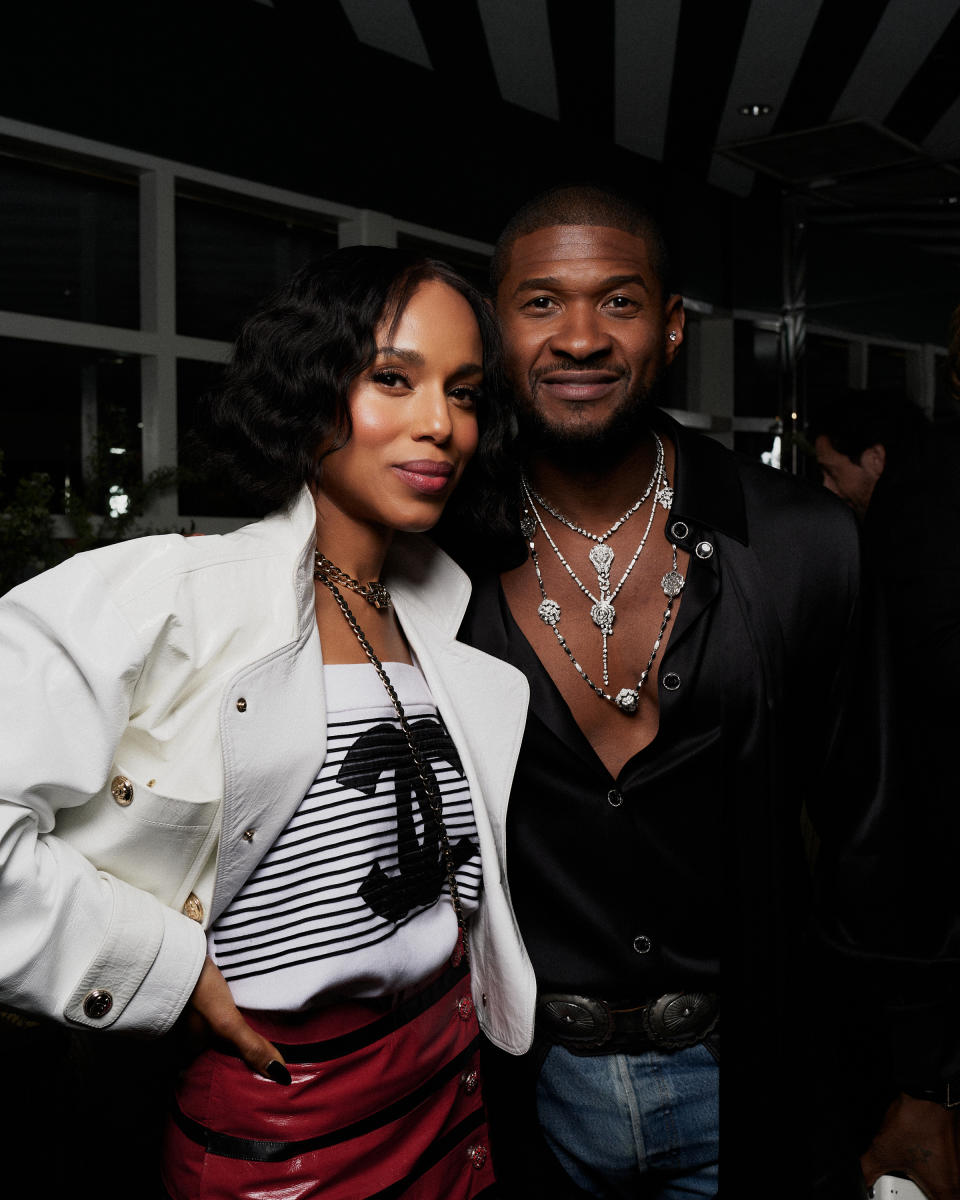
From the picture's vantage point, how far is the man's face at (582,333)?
1.62 meters

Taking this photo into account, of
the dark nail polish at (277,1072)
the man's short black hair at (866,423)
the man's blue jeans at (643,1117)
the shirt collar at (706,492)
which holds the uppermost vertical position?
the man's short black hair at (866,423)

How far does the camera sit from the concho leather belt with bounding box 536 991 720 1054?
1545 millimetres

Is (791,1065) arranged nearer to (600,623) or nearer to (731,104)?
(600,623)

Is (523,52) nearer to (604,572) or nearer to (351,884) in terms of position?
(604,572)

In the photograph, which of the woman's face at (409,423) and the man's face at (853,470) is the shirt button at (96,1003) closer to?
the woman's face at (409,423)

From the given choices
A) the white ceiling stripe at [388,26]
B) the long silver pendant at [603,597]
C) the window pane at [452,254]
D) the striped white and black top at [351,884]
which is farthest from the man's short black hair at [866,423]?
the striped white and black top at [351,884]

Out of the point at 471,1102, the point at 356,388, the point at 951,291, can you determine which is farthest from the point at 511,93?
the point at 471,1102

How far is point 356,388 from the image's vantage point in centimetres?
131

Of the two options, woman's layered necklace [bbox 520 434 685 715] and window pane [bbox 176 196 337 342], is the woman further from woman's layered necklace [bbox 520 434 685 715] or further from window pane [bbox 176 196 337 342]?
window pane [bbox 176 196 337 342]

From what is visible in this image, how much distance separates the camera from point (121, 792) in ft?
3.57

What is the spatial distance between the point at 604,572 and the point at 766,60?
191 inches

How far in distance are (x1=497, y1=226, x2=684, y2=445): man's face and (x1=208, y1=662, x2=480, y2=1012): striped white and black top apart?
547 millimetres

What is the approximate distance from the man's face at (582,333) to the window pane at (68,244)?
288 centimetres

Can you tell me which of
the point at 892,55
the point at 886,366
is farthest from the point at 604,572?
the point at 886,366
